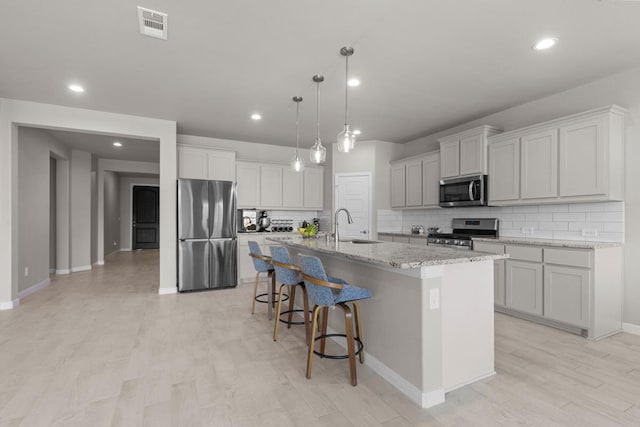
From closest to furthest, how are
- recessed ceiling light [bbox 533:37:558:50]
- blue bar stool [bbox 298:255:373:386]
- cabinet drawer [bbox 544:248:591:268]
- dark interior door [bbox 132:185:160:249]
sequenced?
1. blue bar stool [bbox 298:255:373:386]
2. recessed ceiling light [bbox 533:37:558:50]
3. cabinet drawer [bbox 544:248:591:268]
4. dark interior door [bbox 132:185:160:249]

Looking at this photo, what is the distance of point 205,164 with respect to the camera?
561 cm

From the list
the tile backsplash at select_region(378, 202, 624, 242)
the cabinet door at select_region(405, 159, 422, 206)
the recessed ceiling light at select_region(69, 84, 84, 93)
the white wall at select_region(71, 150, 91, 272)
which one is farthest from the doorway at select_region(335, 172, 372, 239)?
the white wall at select_region(71, 150, 91, 272)

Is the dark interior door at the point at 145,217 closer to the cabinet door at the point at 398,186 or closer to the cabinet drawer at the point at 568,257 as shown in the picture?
the cabinet door at the point at 398,186

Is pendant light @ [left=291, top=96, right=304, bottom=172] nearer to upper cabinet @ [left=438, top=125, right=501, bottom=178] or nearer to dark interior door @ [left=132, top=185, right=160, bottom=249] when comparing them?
upper cabinet @ [left=438, top=125, right=501, bottom=178]

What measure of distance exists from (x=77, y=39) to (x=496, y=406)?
4211 mm

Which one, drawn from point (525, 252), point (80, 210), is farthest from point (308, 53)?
point (80, 210)

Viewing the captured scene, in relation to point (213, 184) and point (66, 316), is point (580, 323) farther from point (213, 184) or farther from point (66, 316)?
point (66, 316)

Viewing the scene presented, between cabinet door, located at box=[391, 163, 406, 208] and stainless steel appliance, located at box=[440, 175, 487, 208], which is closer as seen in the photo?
stainless steel appliance, located at box=[440, 175, 487, 208]

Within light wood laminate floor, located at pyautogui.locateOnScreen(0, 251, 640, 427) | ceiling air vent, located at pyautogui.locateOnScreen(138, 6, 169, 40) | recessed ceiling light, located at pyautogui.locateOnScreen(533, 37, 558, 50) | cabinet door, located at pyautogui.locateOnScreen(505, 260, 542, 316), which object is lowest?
light wood laminate floor, located at pyautogui.locateOnScreen(0, 251, 640, 427)

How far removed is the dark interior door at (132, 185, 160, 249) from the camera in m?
11.1

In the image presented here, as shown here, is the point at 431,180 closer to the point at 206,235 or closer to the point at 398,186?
the point at 398,186

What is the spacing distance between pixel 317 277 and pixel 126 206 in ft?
35.9

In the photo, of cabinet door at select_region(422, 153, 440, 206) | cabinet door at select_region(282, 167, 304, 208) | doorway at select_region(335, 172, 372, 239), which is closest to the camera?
cabinet door at select_region(422, 153, 440, 206)

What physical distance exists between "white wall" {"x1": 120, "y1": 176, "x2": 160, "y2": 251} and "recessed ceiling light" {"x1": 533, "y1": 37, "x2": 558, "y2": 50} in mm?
11148
